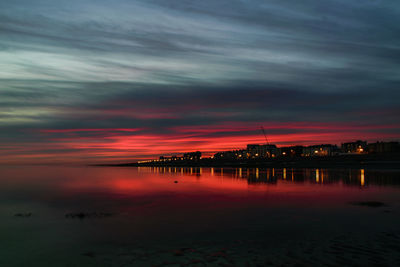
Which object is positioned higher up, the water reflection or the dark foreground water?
the dark foreground water

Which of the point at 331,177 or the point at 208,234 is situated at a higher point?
the point at 208,234

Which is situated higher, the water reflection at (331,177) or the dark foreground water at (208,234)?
the dark foreground water at (208,234)

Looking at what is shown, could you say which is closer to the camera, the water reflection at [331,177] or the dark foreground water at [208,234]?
the dark foreground water at [208,234]

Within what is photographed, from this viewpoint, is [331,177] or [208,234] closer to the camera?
[208,234]

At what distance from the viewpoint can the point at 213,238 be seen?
16.1m

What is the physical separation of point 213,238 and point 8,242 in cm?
1130

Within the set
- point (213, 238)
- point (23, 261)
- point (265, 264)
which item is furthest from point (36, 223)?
point (265, 264)

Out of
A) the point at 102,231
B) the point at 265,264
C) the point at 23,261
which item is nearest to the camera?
the point at 265,264

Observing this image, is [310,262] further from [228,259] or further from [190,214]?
[190,214]

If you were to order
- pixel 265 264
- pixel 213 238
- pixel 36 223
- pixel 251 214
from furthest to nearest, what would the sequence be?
1. pixel 251 214
2. pixel 36 223
3. pixel 213 238
4. pixel 265 264

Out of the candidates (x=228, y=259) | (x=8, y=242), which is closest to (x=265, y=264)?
(x=228, y=259)

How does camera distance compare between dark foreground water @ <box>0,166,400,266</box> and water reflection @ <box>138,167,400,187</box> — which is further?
water reflection @ <box>138,167,400,187</box>

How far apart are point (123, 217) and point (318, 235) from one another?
14086mm

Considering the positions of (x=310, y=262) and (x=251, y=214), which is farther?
(x=251, y=214)
